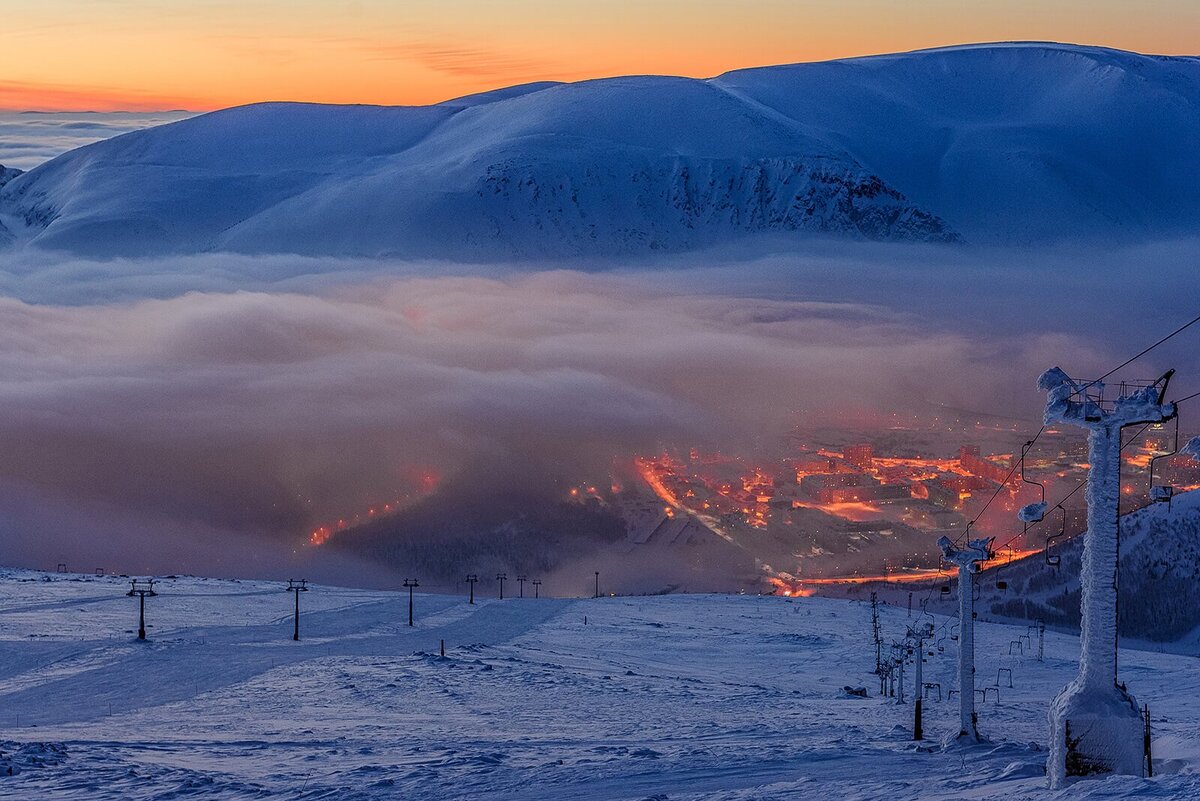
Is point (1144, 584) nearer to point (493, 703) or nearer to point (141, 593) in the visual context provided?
point (493, 703)

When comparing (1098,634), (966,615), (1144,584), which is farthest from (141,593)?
(1144,584)

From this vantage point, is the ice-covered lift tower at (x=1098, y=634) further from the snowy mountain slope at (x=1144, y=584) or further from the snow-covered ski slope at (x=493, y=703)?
the snowy mountain slope at (x=1144, y=584)

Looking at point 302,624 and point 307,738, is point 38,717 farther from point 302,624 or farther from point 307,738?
point 302,624

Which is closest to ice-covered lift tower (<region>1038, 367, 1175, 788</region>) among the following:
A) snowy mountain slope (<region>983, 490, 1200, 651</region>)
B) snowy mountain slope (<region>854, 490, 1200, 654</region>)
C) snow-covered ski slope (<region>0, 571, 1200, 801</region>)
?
snow-covered ski slope (<region>0, 571, 1200, 801</region>)

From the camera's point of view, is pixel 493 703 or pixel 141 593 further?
pixel 141 593

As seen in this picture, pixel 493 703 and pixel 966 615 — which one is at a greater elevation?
pixel 966 615

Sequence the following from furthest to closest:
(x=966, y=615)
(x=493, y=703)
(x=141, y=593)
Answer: (x=141, y=593)
(x=493, y=703)
(x=966, y=615)

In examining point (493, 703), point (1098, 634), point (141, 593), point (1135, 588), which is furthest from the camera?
point (1135, 588)

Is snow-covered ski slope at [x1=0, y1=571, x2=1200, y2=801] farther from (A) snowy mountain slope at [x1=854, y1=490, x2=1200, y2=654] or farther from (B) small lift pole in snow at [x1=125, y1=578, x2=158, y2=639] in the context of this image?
(A) snowy mountain slope at [x1=854, y1=490, x2=1200, y2=654]

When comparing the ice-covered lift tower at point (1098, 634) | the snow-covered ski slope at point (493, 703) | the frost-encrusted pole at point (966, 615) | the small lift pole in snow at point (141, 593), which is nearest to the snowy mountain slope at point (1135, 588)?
the snow-covered ski slope at point (493, 703)
